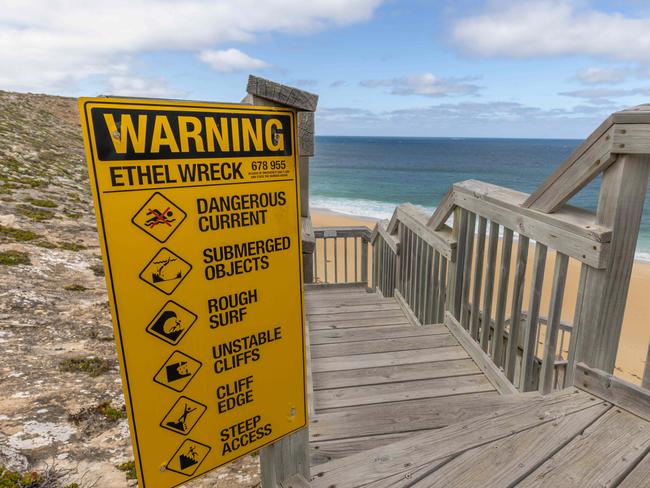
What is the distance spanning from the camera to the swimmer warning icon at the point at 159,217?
3.58 feet

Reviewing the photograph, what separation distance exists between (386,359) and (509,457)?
1.43 m

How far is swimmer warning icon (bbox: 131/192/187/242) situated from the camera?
109cm

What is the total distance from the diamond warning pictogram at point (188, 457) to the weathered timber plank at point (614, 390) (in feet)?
5.85

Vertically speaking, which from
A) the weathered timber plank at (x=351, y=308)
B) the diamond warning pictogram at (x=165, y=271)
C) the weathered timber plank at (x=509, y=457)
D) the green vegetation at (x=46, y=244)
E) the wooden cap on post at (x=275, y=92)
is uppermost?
the wooden cap on post at (x=275, y=92)

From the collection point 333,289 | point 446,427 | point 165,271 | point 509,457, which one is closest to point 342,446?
point 446,427

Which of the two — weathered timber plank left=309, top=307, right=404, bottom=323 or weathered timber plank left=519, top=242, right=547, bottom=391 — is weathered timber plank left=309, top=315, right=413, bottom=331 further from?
weathered timber plank left=519, top=242, right=547, bottom=391

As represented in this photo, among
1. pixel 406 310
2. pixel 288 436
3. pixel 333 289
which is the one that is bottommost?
pixel 333 289

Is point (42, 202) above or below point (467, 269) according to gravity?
below

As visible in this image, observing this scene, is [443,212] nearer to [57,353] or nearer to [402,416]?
[402,416]

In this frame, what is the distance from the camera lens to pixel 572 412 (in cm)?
195

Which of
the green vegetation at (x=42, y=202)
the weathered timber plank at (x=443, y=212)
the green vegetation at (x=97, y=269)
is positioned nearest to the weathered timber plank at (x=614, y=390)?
the weathered timber plank at (x=443, y=212)

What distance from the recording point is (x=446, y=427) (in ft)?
6.27

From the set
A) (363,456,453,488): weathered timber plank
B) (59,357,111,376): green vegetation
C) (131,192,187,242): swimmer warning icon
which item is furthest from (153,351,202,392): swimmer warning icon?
(59,357,111,376): green vegetation

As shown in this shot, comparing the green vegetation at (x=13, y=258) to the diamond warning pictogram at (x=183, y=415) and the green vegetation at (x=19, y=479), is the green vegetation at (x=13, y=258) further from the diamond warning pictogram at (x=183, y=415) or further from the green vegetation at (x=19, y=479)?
the diamond warning pictogram at (x=183, y=415)
